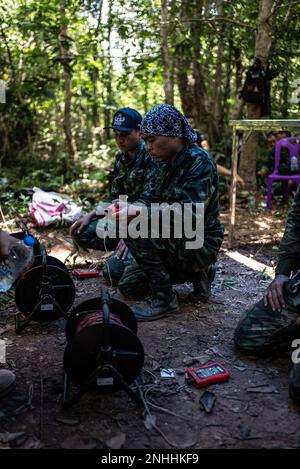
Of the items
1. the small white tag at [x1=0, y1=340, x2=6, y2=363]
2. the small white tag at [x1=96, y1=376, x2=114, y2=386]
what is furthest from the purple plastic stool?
the small white tag at [x1=96, y1=376, x2=114, y2=386]

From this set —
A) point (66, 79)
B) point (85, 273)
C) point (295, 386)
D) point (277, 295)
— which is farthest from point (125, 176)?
point (66, 79)

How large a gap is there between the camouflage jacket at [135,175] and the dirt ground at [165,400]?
1.21 metres

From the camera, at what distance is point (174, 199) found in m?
3.63

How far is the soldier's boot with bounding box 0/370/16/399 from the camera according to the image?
2616mm

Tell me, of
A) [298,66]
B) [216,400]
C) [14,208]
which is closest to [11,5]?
[14,208]

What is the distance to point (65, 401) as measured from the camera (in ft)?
8.06

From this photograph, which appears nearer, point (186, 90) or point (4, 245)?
point (4, 245)

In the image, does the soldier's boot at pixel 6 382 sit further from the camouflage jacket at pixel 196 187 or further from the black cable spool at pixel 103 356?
the camouflage jacket at pixel 196 187

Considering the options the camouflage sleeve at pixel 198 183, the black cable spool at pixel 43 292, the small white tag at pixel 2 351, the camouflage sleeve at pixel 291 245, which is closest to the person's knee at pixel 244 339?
the camouflage sleeve at pixel 291 245

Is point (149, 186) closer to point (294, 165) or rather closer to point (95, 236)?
point (95, 236)

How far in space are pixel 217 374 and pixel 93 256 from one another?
2952 millimetres

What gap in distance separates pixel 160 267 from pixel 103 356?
1.41 meters

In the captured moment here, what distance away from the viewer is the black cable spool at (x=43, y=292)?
3.31m
